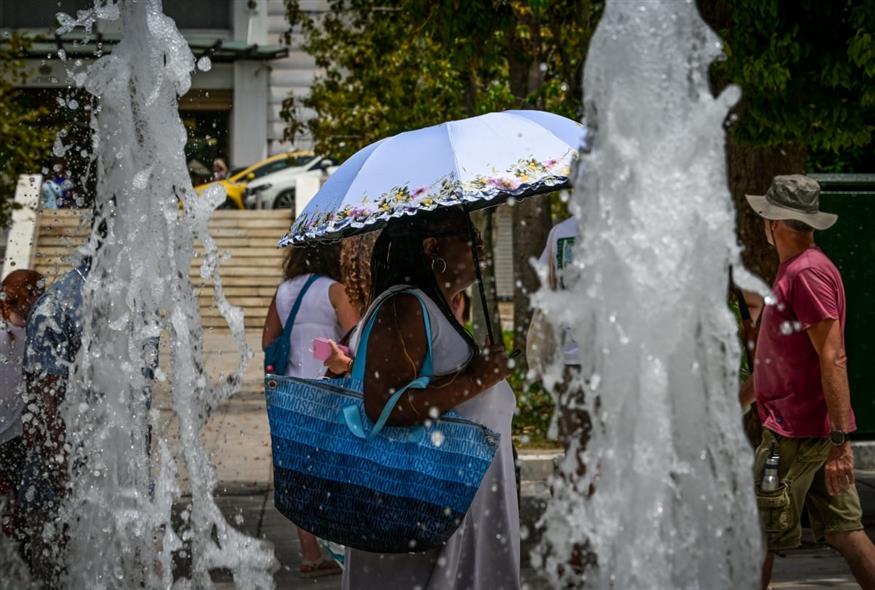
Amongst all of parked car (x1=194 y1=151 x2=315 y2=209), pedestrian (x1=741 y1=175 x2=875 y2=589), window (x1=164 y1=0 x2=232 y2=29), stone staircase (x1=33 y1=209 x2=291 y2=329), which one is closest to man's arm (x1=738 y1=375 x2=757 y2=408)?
pedestrian (x1=741 y1=175 x2=875 y2=589)

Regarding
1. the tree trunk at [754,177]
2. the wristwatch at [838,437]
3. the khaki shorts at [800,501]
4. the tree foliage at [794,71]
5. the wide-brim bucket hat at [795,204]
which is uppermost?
the tree foliage at [794,71]

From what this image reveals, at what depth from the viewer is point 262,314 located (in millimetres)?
20109

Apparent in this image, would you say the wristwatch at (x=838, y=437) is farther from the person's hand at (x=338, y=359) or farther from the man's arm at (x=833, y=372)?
the person's hand at (x=338, y=359)

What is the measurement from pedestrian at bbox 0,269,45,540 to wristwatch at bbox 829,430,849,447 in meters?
3.39

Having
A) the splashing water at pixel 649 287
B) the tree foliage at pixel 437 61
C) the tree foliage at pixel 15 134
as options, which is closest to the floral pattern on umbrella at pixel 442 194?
the splashing water at pixel 649 287

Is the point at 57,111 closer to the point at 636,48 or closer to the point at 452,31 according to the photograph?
the point at 452,31

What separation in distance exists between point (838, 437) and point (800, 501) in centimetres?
30

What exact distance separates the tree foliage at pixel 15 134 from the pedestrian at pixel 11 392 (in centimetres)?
1040

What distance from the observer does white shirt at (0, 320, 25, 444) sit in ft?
20.9

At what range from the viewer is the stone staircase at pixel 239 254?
20.2 metres

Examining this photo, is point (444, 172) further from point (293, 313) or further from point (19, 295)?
point (19, 295)

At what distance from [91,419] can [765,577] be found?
8.90 feet

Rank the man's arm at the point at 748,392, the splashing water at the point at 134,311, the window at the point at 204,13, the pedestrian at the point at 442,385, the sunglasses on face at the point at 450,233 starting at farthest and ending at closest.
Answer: the window at the point at 204,13 → the man's arm at the point at 748,392 → the splashing water at the point at 134,311 → the sunglasses on face at the point at 450,233 → the pedestrian at the point at 442,385

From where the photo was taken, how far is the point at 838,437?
523 cm
